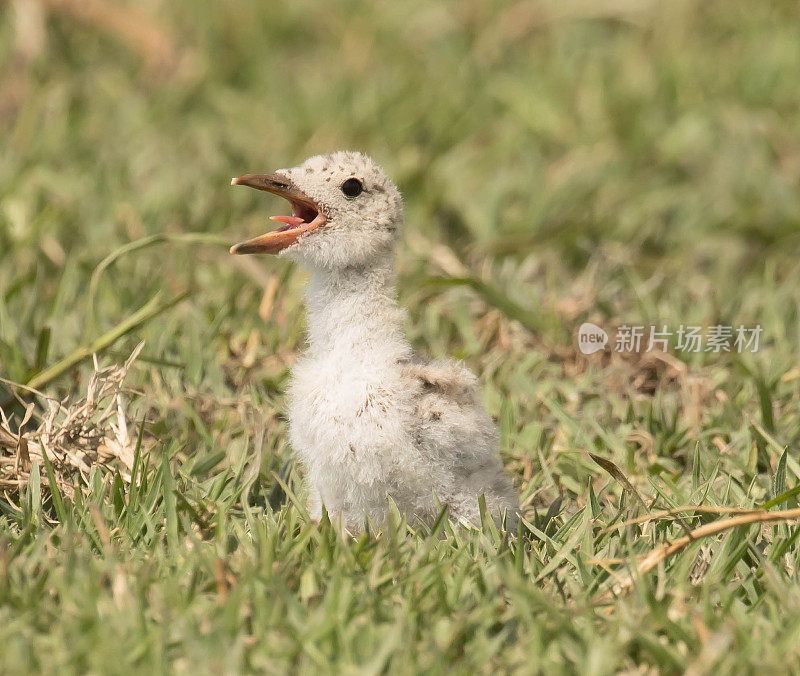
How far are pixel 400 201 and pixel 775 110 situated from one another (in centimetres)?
441

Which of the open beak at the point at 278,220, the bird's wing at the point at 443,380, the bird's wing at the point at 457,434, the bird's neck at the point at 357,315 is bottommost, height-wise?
the bird's wing at the point at 457,434

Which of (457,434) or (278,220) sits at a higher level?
(278,220)

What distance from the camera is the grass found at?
2.68 meters

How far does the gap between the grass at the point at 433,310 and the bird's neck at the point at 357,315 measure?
48 centimetres

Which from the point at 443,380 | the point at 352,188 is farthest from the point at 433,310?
the point at 443,380

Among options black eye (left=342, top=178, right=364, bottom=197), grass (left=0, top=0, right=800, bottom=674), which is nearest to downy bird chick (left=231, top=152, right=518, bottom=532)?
black eye (left=342, top=178, right=364, bottom=197)

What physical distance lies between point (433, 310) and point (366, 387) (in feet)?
6.08

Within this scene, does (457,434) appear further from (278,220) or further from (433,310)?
(433,310)

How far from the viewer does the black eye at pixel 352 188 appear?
3301 millimetres

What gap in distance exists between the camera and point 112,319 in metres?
4.77

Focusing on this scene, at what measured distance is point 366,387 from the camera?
3.06m

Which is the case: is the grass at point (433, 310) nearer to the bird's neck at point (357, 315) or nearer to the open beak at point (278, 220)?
the bird's neck at point (357, 315)

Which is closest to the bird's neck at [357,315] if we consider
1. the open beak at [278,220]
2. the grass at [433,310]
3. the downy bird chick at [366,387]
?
the downy bird chick at [366,387]

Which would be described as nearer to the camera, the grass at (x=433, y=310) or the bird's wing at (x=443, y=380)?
the grass at (x=433, y=310)
